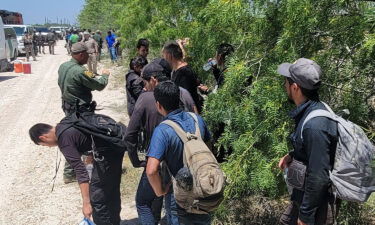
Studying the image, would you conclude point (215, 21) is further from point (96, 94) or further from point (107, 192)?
point (96, 94)

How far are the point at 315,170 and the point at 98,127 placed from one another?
190cm

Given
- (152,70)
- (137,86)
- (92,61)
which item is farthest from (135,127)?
(92,61)

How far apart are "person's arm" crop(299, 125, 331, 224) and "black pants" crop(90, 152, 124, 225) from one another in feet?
6.17

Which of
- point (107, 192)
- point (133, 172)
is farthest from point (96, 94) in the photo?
point (107, 192)

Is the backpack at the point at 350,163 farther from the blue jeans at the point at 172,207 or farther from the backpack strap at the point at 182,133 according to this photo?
the blue jeans at the point at 172,207

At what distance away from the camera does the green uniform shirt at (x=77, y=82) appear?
4855 mm

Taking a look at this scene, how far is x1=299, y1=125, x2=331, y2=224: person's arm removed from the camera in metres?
2.19

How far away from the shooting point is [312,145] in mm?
2209

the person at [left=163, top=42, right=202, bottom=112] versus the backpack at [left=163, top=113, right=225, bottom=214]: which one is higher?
the person at [left=163, top=42, right=202, bottom=112]

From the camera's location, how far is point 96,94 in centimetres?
1252

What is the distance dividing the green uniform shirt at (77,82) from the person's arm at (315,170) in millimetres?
3178

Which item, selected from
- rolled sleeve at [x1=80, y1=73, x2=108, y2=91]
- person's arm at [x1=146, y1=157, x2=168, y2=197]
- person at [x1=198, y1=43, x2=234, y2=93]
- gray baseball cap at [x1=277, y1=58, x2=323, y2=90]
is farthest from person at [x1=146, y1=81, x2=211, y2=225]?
rolled sleeve at [x1=80, y1=73, x2=108, y2=91]

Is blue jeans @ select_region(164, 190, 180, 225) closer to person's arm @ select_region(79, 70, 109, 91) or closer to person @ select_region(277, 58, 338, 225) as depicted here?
person @ select_region(277, 58, 338, 225)

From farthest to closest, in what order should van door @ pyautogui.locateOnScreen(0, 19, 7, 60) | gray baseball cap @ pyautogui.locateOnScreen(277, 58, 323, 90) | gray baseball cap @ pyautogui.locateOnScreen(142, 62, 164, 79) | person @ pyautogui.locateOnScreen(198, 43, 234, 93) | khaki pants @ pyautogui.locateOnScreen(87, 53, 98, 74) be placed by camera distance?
van door @ pyautogui.locateOnScreen(0, 19, 7, 60), khaki pants @ pyautogui.locateOnScreen(87, 53, 98, 74), person @ pyautogui.locateOnScreen(198, 43, 234, 93), gray baseball cap @ pyautogui.locateOnScreen(142, 62, 164, 79), gray baseball cap @ pyautogui.locateOnScreen(277, 58, 323, 90)
